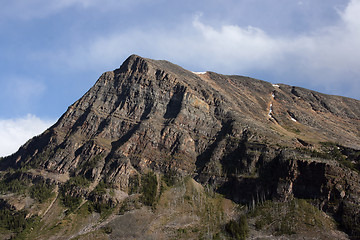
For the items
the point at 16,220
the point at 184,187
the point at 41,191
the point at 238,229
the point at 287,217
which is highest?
the point at 41,191

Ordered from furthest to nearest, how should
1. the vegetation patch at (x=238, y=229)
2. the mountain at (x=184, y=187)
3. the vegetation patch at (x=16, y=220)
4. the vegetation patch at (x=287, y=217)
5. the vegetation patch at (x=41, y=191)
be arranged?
1. the vegetation patch at (x=41, y=191)
2. the vegetation patch at (x=16, y=220)
3. the mountain at (x=184, y=187)
4. the vegetation patch at (x=287, y=217)
5. the vegetation patch at (x=238, y=229)

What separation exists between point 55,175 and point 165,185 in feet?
228

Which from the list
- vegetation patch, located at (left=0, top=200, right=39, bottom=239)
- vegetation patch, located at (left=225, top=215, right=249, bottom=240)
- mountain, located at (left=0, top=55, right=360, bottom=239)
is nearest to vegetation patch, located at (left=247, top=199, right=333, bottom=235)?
mountain, located at (left=0, top=55, right=360, bottom=239)

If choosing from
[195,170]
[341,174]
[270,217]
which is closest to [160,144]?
[195,170]

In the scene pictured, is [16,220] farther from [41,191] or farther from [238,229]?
[238,229]

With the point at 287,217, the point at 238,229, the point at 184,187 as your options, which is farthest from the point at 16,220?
the point at 287,217

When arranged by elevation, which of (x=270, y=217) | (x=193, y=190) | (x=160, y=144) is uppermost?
(x=160, y=144)

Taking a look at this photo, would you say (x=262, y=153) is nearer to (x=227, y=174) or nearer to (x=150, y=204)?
(x=227, y=174)

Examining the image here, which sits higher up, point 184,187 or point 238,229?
point 184,187

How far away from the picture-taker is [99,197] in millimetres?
151500

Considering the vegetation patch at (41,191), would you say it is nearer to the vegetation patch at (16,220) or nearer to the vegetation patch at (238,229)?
the vegetation patch at (16,220)

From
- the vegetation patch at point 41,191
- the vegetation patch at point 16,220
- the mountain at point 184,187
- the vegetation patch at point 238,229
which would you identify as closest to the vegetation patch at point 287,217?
the mountain at point 184,187

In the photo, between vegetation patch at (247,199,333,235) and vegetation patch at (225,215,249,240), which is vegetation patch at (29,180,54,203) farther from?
vegetation patch at (247,199,333,235)

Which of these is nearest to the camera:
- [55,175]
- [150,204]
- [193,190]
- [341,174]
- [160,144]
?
[341,174]
